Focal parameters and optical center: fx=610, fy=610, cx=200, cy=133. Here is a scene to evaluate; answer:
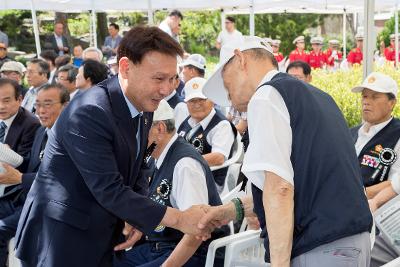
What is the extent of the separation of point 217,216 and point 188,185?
35cm

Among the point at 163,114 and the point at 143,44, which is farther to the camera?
the point at 163,114

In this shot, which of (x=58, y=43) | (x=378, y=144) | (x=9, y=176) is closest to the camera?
(x=9, y=176)

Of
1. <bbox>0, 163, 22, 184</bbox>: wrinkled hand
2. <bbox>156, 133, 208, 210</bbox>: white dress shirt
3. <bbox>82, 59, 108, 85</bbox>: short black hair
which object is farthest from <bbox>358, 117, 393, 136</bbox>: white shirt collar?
<bbox>82, 59, 108, 85</bbox>: short black hair

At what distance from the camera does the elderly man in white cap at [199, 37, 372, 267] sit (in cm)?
213

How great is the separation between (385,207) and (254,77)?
5.76 feet

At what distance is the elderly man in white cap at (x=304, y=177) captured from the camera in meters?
2.13

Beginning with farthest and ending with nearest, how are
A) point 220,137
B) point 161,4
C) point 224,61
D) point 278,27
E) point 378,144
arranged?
1. point 278,27
2. point 161,4
3. point 220,137
4. point 378,144
5. point 224,61

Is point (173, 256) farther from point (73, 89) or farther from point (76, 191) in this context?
point (73, 89)

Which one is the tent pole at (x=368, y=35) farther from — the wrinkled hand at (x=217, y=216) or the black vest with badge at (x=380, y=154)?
the wrinkled hand at (x=217, y=216)

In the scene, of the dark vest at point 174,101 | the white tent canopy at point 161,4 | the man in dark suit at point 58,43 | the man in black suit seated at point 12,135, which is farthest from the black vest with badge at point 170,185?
the man in dark suit at point 58,43

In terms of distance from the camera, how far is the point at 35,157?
451cm

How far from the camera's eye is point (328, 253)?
2.22 m

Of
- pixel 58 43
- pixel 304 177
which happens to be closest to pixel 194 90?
pixel 304 177

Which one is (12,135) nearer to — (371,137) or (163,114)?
(163,114)
